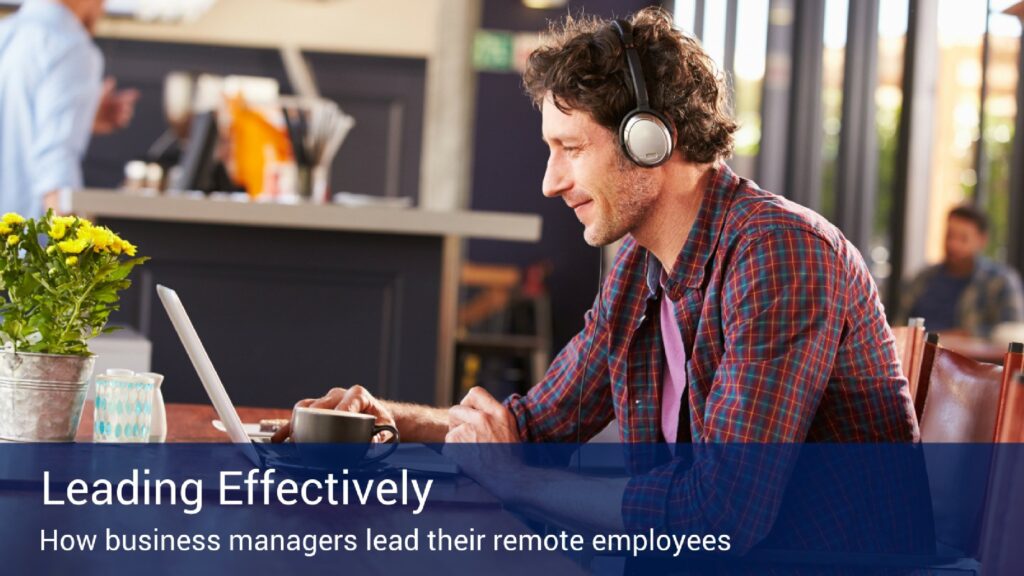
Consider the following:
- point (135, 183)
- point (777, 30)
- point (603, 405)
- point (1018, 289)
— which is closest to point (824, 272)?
point (603, 405)

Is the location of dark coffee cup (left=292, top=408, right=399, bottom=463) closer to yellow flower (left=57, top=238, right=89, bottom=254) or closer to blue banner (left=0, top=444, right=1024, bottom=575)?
blue banner (left=0, top=444, right=1024, bottom=575)

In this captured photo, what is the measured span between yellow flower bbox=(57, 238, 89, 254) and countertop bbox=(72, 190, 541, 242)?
2031 mm

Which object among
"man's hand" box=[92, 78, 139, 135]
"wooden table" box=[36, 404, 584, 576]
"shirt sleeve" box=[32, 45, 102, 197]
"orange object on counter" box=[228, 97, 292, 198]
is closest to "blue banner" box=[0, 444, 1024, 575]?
"wooden table" box=[36, 404, 584, 576]

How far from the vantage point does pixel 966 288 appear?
6059 millimetres

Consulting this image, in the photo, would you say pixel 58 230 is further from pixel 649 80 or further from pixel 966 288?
pixel 966 288

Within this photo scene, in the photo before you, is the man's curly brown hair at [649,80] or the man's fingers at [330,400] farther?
the man's fingers at [330,400]

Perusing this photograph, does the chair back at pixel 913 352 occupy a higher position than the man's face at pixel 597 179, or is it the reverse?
the man's face at pixel 597 179

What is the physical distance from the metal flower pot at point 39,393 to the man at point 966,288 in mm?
4898

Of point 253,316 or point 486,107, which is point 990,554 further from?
point 486,107

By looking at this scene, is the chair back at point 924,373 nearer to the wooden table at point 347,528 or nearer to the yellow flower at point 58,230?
the wooden table at point 347,528

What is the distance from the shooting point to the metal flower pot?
1.48 meters

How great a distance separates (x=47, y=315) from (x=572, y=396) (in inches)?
29.5

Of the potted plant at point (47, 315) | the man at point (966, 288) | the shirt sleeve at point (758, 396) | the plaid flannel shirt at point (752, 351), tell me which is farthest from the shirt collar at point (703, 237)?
the man at point (966, 288)

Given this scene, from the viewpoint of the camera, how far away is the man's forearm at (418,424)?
189cm
